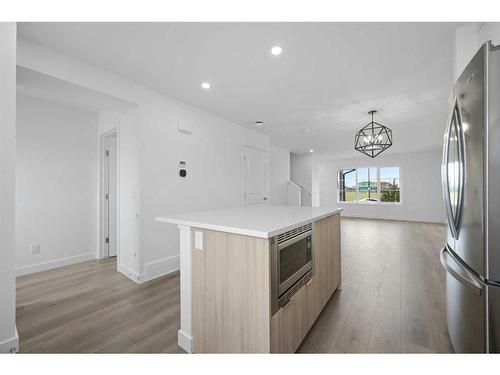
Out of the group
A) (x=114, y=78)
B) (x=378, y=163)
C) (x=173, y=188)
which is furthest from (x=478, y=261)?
(x=378, y=163)

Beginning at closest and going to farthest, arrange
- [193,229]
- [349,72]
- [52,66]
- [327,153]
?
1. [193,229]
2. [52,66]
3. [349,72]
4. [327,153]

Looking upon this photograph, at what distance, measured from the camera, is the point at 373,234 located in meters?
5.49

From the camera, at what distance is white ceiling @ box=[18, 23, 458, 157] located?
6.00 feet

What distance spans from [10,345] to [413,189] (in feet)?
31.2

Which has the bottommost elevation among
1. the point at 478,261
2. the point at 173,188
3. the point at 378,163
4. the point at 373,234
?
the point at 373,234

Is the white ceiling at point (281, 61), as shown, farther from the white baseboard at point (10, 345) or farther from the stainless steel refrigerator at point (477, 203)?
the white baseboard at point (10, 345)

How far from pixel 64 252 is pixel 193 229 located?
3025 millimetres

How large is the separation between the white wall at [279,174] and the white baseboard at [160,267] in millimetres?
3470

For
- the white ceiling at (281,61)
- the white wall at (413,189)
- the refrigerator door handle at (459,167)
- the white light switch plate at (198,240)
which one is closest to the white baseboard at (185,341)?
the white light switch plate at (198,240)

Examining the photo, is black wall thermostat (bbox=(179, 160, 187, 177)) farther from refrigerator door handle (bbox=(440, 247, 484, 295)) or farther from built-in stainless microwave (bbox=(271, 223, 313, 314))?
refrigerator door handle (bbox=(440, 247, 484, 295))

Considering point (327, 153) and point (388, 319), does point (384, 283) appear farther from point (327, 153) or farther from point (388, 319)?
point (327, 153)

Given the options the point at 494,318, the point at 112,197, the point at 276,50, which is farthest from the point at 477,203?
the point at 112,197

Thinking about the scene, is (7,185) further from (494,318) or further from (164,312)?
(494,318)

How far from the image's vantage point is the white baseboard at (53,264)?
2.90 metres
